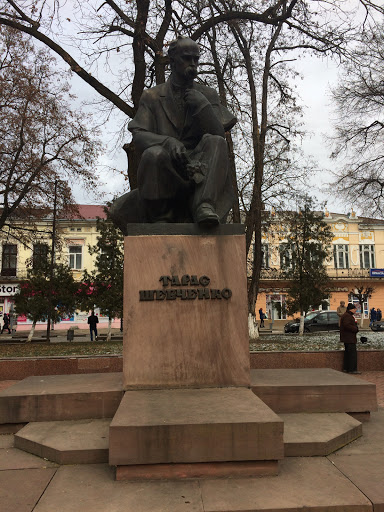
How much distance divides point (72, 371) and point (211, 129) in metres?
5.54

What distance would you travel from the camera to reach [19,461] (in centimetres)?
316

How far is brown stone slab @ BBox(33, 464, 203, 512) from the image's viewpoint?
94.6 inches

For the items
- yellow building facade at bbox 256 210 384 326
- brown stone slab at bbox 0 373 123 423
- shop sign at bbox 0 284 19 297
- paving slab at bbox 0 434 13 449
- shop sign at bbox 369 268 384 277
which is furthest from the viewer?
shop sign at bbox 369 268 384 277

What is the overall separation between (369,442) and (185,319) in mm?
1699

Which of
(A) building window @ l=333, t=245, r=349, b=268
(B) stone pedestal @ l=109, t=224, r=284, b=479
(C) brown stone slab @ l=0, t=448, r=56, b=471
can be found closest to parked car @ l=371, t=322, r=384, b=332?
(A) building window @ l=333, t=245, r=349, b=268

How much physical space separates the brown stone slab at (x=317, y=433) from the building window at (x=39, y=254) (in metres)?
18.1

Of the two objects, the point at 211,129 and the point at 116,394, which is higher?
the point at 211,129

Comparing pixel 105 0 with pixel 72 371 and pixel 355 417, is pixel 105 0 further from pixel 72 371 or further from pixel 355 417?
pixel 355 417

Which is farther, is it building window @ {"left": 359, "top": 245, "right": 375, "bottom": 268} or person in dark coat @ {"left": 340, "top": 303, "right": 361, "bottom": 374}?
building window @ {"left": 359, "top": 245, "right": 375, "bottom": 268}

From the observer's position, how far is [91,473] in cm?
289

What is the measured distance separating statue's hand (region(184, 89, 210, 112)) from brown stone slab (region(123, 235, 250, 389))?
135 cm

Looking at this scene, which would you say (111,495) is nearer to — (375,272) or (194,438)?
(194,438)

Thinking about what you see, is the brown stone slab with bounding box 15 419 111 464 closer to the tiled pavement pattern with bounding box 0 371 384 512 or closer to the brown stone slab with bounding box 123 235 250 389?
the tiled pavement pattern with bounding box 0 371 384 512

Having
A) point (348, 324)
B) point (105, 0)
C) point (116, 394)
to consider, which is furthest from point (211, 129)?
point (105, 0)
